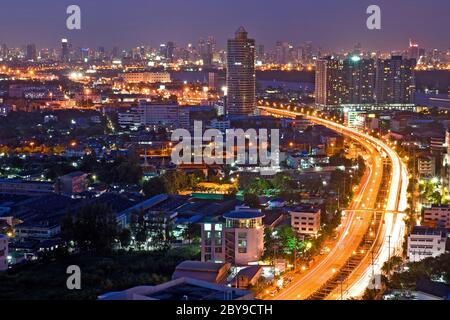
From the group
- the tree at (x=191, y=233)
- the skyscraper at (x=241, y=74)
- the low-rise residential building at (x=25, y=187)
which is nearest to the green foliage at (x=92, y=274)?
the tree at (x=191, y=233)

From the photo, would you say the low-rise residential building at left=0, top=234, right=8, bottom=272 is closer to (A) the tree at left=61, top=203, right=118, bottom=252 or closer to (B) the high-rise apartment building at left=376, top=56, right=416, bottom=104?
(A) the tree at left=61, top=203, right=118, bottom=252

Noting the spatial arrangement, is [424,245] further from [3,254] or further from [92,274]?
[3,254]

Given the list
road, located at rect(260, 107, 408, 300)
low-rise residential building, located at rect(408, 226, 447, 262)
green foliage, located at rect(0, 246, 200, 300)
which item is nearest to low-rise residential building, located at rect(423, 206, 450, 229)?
road, located at rect(260, 107, 408, 300)

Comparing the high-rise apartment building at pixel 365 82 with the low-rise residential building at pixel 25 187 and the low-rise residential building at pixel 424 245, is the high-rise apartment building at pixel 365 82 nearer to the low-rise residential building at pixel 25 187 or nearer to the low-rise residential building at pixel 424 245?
the low-rise residential building at pixel 25 187

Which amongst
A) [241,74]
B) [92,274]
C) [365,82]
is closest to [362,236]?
[92,274]

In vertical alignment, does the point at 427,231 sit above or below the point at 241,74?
below

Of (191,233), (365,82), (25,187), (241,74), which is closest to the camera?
(191,233)

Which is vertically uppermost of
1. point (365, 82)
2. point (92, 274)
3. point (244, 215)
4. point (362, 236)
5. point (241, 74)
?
point (241, 74)
